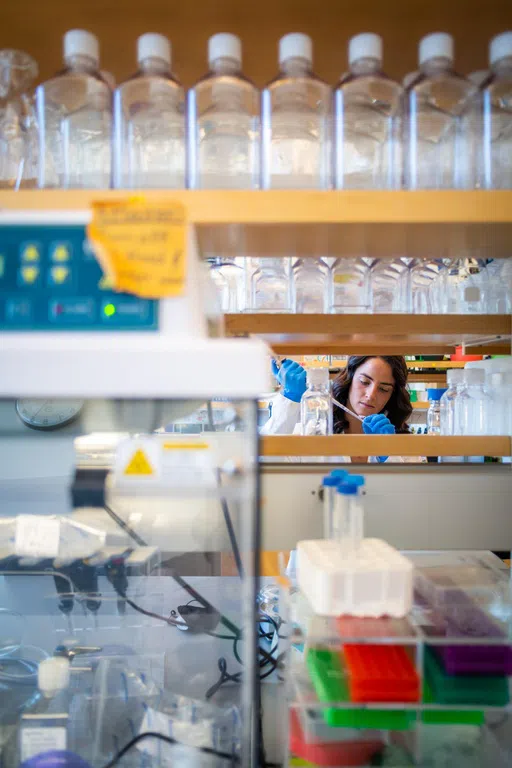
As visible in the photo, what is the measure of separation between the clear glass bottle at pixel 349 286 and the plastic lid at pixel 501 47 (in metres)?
0.47

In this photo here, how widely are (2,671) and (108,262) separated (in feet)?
2.88

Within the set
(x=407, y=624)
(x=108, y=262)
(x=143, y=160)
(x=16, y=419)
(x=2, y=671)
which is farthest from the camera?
(x=16, y=419)

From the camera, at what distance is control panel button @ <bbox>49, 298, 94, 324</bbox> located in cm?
76

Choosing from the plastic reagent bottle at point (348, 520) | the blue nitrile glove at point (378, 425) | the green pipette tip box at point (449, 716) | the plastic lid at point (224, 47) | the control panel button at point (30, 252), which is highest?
the plastic lid at point (224, 47)

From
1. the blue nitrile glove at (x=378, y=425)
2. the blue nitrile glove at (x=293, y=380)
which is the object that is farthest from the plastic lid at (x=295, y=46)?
the blue nitrile glove at (x=378, y=425)

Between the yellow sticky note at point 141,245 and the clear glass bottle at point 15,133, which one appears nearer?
the yellow sticky note at point 141,245

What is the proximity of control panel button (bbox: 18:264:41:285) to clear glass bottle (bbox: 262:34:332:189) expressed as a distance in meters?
0.42

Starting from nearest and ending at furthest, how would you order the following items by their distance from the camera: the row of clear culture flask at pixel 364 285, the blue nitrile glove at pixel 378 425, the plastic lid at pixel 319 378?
1. the row of clear culture flask at pixel 364 285
2. the plastic lid at pixel 319 378
3. the blue nitrile glove at pixel 378 425

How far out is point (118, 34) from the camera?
3.72 feet

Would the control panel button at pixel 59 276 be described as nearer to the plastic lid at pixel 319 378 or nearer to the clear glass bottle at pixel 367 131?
the clear glass bottle at pixel 367 131

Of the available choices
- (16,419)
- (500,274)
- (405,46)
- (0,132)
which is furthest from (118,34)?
(500,274)

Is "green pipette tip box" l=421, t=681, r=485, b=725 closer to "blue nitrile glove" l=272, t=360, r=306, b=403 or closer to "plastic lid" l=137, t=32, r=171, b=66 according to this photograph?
"plastic lid" l=137, t=32, r=171, b=66

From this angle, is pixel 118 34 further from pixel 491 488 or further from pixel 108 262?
pixel 491 488

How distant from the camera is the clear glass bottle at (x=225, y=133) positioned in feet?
3.10
